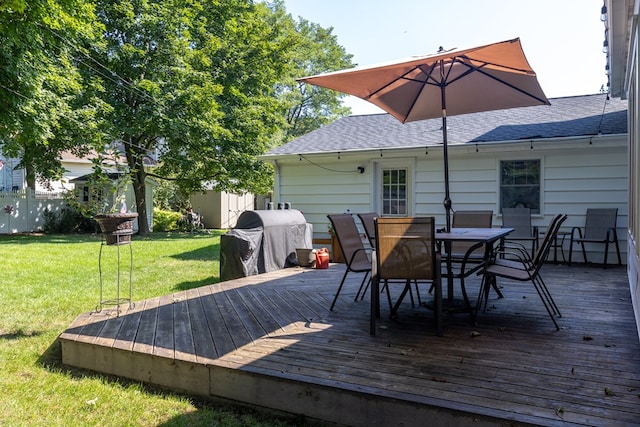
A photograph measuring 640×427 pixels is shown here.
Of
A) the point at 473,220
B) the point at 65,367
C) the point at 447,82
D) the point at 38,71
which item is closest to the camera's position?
the point at 65,367

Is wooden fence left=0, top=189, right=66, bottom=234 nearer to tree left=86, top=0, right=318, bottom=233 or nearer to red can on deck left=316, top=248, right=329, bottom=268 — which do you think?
tree left=86, top=0, right=318, bottom=233

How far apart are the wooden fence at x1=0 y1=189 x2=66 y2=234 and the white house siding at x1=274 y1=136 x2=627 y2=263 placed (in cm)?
1004

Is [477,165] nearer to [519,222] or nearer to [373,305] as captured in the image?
[519,222]

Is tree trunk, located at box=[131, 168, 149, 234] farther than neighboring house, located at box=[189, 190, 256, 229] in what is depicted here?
No

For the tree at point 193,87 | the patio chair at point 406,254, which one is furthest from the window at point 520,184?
the tree at point 193,87

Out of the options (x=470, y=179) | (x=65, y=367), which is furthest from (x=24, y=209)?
(x=470, y=179)

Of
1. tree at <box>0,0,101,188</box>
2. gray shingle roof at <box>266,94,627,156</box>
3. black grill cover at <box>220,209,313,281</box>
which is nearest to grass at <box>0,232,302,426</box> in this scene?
black grill cover at <box>220,209,313,281</box>

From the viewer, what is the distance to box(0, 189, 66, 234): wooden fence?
14078 mm

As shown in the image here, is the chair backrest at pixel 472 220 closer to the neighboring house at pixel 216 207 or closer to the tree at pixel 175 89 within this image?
the tree at pixel 175 89

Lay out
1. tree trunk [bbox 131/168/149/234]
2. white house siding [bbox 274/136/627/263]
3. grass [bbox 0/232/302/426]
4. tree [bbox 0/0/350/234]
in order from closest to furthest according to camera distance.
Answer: grass [bbox 0/232/302/426] < white house siding [bbox 274/136/627/263] < tree [bbox 0/0/350/234] < tree trunk [bbox 131/168/149/234]

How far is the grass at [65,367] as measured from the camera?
2562mm

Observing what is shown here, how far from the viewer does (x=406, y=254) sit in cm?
338

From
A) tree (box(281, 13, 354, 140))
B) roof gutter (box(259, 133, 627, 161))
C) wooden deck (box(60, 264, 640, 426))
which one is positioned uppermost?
tree (box(281, 13, 354, 140))

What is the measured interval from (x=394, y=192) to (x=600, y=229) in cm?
350
